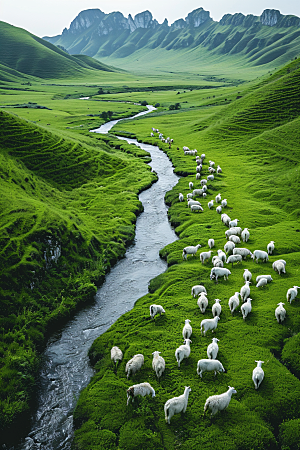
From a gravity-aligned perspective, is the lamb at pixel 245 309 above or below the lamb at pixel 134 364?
above

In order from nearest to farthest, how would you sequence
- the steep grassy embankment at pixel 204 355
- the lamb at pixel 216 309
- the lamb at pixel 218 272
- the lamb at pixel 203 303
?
the steep grassy embankment at pixel 204 355
the lamb at pixel 216 309
the lamb at pixel 203 303
the lamb at pixel 218 272

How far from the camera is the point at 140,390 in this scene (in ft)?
55.4

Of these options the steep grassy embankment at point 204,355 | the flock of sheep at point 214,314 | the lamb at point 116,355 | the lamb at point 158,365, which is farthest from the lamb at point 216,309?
the lamb at point 116,355

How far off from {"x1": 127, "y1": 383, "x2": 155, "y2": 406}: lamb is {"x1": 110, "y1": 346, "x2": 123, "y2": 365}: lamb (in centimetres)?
323

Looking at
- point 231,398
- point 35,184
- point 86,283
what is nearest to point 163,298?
point 86,283

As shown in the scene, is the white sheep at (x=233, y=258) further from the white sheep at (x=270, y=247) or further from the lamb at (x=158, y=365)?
the lamb at (x=158, y=365)

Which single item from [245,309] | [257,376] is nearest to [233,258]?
[245,309]

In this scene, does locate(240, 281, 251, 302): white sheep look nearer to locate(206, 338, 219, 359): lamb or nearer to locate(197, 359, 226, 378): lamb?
locate(206, 338, 219, 359): lamb

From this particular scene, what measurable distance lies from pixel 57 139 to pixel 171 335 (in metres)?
50.7

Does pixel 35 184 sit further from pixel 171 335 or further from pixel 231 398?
pixel 231 398

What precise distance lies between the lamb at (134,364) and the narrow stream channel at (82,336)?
314 centimetres

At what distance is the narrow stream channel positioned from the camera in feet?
56.5

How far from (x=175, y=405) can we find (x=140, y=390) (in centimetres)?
212

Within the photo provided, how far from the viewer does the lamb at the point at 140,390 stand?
664 inches
